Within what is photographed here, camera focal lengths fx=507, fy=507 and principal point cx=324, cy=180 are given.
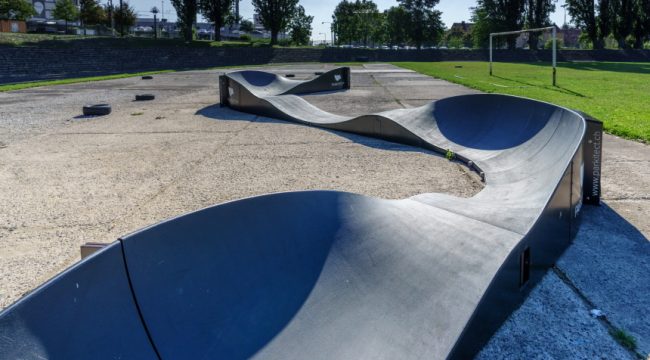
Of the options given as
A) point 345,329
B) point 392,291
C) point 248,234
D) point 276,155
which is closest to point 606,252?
point 392,291

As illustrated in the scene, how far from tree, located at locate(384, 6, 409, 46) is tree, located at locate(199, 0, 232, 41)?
2394 centimetres

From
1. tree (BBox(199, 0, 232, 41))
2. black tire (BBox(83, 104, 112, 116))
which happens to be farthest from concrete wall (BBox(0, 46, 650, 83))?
black tire (BBox(83, 104, 112, 116))

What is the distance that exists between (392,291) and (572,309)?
3.83 feet

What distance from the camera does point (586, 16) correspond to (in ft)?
202

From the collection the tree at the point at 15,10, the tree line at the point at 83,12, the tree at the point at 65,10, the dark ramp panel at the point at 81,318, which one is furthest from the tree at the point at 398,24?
the dark ramp panel at the point at 81,318

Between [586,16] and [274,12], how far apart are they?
37.7 meters

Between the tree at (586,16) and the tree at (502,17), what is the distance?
6.24 m

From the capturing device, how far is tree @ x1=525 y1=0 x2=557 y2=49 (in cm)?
6134

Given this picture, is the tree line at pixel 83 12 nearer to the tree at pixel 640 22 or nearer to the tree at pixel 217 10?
the tree at pixel 217 10

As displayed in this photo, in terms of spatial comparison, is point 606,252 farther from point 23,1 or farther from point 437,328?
point 23,1

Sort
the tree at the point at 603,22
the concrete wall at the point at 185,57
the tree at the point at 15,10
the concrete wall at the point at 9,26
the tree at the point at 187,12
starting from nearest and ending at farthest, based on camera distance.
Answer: the concrete wall at the point at 185,57, the tree at the point at 15,10, the concrete wall at the point at 9,26, the tree at the point at 187,12, the tree at the point at 603,22

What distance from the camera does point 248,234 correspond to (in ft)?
8.79

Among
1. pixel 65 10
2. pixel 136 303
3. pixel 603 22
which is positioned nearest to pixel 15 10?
pixel 65 10

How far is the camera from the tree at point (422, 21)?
2724 inches
